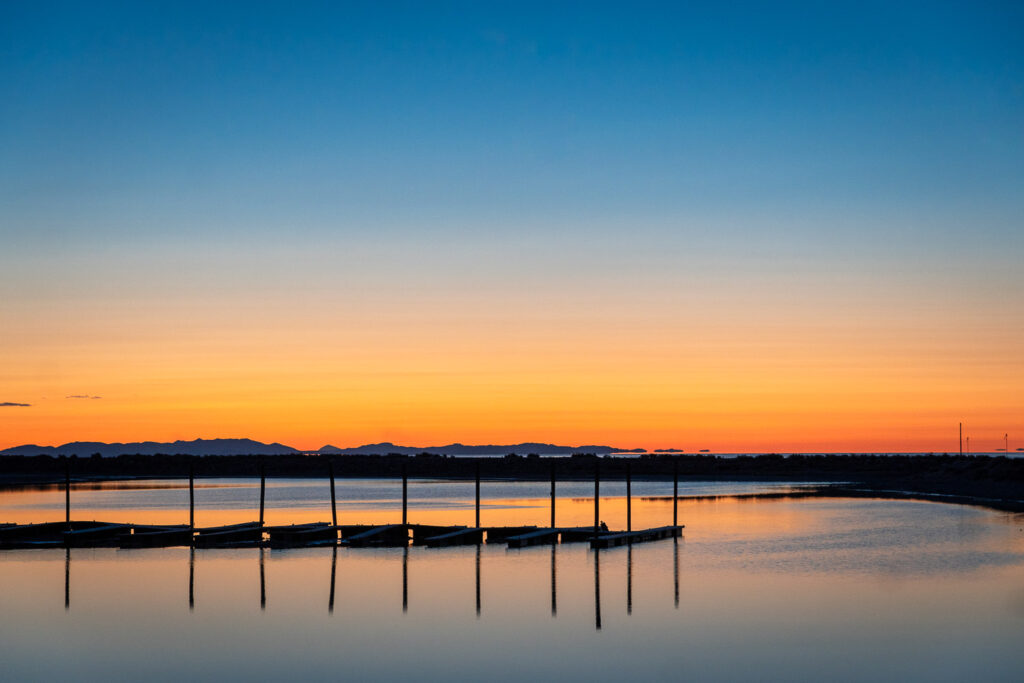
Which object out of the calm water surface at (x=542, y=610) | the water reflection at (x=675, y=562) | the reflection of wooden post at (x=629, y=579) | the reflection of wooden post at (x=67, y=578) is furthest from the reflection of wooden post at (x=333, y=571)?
the water reflection at (x=675, y=562)

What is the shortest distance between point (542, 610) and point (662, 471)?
73.8 metres

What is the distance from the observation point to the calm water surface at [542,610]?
16.4 meters

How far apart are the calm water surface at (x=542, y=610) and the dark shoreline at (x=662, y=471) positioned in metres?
22.7

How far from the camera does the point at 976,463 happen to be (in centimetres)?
6981

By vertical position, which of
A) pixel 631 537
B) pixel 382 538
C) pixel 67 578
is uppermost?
pixel 631 537

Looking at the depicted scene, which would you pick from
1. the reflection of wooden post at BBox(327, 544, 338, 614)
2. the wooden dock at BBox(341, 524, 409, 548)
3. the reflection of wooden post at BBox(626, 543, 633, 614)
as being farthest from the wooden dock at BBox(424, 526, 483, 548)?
the reflection of wooden post at BBox(626, 543, 633, 614)

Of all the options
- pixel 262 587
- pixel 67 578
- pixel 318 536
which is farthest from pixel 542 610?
pixel 318 536

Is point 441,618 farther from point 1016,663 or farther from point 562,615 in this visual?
point 1016,663

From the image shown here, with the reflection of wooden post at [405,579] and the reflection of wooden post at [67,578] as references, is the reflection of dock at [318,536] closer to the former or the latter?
the reflection of wooden post at [405,579]

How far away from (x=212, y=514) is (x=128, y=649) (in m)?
29.0

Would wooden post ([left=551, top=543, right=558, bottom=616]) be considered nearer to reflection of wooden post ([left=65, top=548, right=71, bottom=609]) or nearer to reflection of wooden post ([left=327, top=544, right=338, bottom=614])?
reflection of wooden post ([left=327, top=544, right=338, bottom=614])

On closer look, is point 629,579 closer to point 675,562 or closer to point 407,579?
point 675,562

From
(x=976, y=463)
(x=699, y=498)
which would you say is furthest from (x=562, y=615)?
(x=976, y=463)

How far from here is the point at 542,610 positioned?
21.2m
